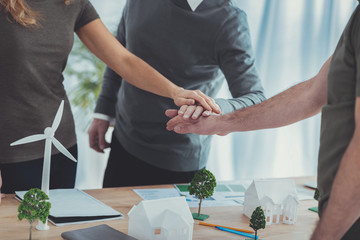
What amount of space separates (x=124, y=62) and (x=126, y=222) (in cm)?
78

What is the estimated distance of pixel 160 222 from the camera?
1.21 metres

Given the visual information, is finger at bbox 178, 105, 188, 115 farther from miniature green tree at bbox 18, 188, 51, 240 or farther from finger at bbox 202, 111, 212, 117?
miniature green tree at bbox 18, 188, 51, 240

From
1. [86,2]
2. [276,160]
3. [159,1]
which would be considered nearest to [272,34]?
[276,160]

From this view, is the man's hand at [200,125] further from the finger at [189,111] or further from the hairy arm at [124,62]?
the hairy arm at [124,62]

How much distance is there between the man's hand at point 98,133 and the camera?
233 centimetres

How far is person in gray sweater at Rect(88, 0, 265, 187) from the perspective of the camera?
6.57 ft

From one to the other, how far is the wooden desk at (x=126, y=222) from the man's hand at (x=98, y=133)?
662mm

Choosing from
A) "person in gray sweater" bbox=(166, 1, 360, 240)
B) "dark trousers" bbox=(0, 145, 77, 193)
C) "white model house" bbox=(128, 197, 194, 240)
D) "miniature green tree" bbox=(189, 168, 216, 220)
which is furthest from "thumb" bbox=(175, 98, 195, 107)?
"person in gray sweater" bbox=(166, 1, 360, 240)

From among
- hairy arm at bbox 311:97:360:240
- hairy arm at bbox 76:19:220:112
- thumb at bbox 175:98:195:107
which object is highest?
hairy arm at bbox 76:19:220:112

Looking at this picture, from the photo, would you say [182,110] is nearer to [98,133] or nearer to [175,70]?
[175,70]

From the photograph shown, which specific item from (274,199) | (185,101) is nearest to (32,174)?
(185,101)

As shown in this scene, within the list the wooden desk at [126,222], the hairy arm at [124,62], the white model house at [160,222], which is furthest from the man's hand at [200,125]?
the white model house at [160,222]

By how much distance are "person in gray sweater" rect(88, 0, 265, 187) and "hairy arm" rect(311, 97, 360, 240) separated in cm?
94

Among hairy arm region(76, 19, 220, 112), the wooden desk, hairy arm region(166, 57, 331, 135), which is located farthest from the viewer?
hairy arm region(76, 19, 220, 112)
